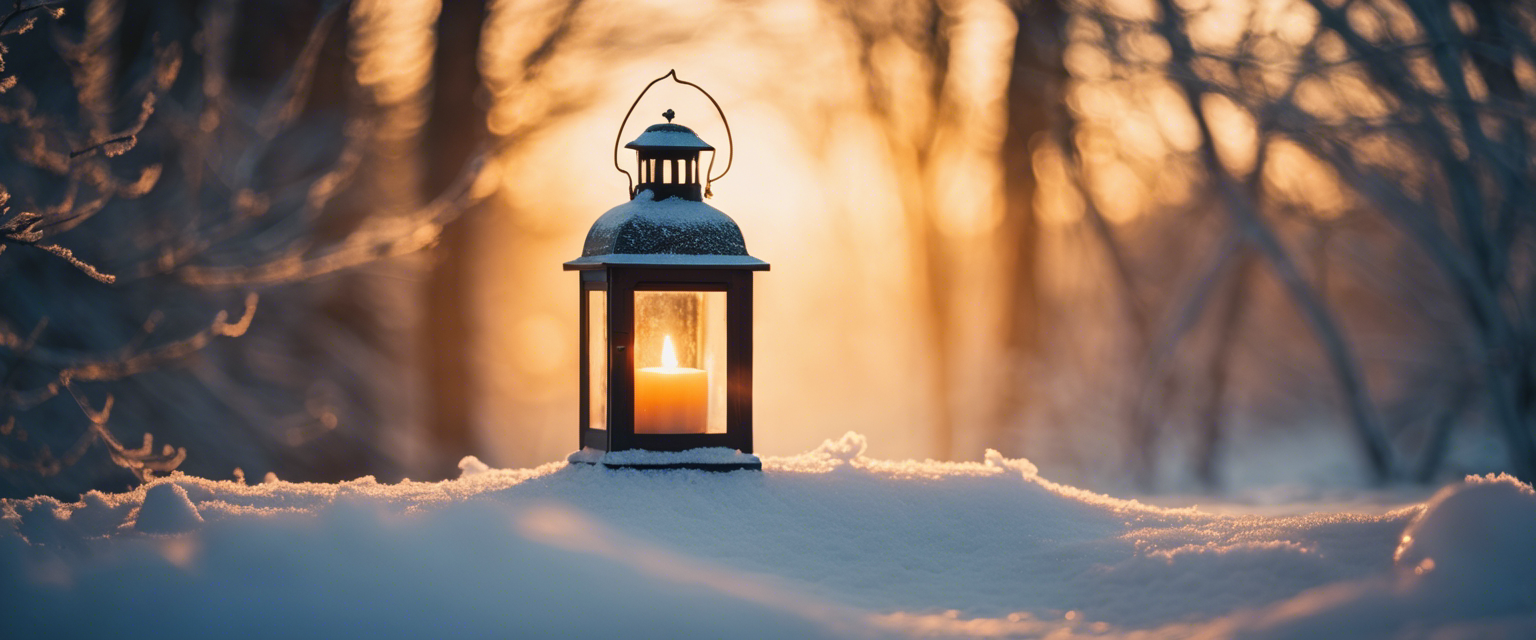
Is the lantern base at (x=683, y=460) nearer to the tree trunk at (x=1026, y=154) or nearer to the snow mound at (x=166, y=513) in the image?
the snow mound at (x=166, y=513)

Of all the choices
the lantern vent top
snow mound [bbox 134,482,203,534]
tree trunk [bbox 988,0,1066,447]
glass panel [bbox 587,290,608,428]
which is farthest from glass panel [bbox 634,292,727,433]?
tree trunk [bbox 988,0,1066,447]

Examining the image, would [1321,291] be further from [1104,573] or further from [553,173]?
[1104,573]

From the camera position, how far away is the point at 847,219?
1395 cm

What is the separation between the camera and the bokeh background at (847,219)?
978cm

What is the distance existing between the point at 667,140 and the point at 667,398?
1253 mm

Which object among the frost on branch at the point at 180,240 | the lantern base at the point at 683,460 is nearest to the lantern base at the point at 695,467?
the lantern base at the point at 683,460

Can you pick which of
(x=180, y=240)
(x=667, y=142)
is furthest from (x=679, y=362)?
(x=180, y=240)

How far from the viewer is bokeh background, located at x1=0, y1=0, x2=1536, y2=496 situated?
978 cm

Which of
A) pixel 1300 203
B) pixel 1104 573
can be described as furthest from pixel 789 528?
pixel 1300 203

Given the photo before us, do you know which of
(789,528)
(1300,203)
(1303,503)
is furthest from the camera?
(1300,203)

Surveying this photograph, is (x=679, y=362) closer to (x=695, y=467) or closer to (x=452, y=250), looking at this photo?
(x=695, y=467)

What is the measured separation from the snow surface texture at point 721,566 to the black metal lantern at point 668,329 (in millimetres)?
254

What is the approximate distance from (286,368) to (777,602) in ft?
30.4

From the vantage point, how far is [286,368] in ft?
41.5
